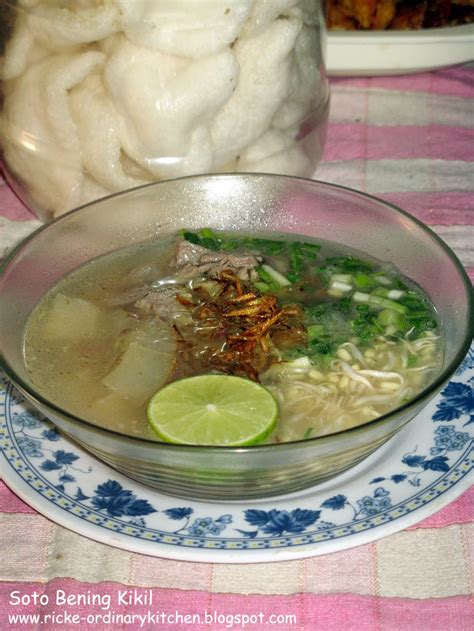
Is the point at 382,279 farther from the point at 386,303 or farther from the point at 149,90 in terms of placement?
the point at 149,90

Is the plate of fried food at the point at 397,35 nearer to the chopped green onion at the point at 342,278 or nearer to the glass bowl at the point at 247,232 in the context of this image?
the glass bowl at the point at 247,232

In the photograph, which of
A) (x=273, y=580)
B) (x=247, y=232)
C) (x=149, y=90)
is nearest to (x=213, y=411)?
(x=273, y=580)

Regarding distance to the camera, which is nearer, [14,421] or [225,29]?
[14,421]

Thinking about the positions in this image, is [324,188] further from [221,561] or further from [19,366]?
[221,561]

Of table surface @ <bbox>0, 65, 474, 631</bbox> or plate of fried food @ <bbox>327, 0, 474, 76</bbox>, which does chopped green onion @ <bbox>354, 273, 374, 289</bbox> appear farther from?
plate of fried food @ <bbox>327, 0, 474, 76</bbox>

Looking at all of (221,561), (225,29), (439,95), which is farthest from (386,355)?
(439,95)
